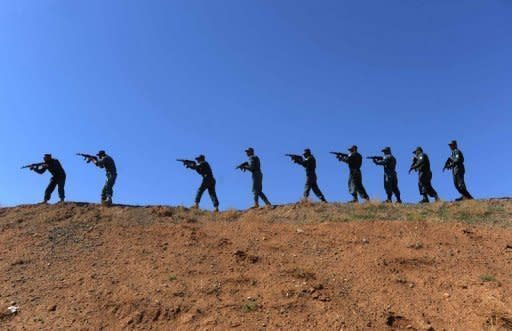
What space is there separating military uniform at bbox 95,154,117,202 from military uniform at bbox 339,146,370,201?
304 inches

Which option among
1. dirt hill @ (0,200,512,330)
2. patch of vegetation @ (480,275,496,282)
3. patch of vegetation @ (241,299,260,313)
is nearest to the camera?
dirt hill @ (0,200,512,330)

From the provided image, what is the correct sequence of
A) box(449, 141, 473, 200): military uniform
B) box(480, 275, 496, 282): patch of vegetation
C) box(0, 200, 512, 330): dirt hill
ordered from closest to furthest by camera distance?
box(0, 200, 512, 330): dirt hill < box(480, 275, 496, 282): patch of vegetation < box(449, 141, 473, 200): military uniform

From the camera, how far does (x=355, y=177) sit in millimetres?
16844

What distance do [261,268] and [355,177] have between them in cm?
642

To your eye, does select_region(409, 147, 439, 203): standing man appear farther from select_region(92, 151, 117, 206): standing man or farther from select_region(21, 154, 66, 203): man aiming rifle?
select_region(21, 154, 66, 203): man aiming rifle

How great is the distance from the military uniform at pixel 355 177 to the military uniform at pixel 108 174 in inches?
304

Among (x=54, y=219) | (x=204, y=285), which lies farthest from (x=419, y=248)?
(x=54, y=219)

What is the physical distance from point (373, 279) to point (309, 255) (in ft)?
6.03

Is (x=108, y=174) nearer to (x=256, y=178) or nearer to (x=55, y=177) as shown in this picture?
(x=55, y=177)

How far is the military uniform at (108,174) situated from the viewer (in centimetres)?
1684

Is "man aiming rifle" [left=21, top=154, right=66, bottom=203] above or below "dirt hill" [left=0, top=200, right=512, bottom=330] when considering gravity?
above

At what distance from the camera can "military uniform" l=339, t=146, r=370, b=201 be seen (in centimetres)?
1678

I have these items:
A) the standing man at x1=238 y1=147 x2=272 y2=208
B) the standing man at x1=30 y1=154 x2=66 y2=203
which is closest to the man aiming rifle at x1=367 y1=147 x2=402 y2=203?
the standing man at x1=238 y1=147 x2=272 y2=208

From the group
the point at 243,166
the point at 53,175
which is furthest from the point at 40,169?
the point at 243,166
